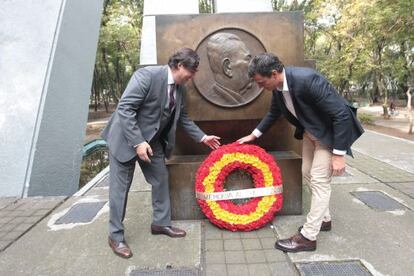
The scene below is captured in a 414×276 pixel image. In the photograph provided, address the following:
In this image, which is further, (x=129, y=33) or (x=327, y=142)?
(x=129, y=33)

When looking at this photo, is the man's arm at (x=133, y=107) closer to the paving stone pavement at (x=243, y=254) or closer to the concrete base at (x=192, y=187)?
the concrete base at (x=192, y=187)

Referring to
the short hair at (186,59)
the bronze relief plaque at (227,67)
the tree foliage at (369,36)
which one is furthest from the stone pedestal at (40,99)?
the tree foliage at (369,36)

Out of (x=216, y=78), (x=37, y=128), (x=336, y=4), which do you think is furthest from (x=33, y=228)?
(x=336, y=4)

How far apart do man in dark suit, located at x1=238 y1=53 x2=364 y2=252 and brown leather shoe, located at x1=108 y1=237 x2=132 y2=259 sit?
1412mm

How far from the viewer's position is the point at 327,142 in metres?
3.20

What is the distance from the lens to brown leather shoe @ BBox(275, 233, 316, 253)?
10.9ft

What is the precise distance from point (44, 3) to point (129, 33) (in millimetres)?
13474

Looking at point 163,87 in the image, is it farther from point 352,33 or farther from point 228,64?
point 352,33

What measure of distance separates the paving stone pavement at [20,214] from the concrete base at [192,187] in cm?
170

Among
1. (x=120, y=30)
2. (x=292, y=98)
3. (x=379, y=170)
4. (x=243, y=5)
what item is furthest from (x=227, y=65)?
(x=120, y=30)

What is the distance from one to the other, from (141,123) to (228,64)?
4.46ft

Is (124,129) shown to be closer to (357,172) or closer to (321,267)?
(321,267)

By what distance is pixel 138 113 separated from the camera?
3.29m

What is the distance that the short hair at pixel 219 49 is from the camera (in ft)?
13.4
